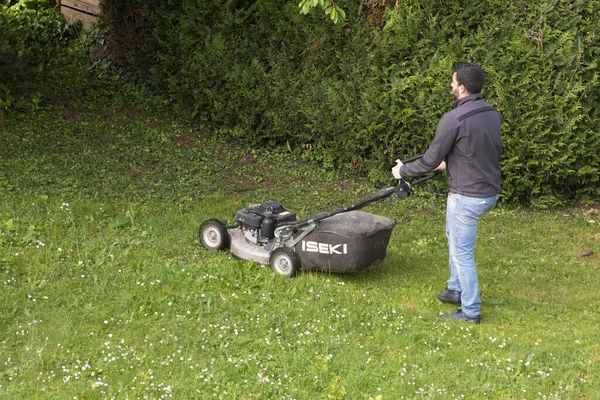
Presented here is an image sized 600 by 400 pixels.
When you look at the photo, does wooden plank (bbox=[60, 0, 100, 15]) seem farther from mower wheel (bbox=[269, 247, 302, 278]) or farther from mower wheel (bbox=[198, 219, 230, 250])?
mower wheel (bbox=[269, 247, 302, 278])

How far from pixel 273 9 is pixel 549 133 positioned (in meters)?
3.99

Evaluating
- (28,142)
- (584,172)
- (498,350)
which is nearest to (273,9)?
(28,142)

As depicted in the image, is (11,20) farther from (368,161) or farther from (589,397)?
(589,397)

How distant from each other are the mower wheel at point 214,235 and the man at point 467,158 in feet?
6.66

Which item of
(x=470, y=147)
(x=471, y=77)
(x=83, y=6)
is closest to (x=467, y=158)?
(x=470, y=147)

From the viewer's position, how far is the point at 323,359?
5375 millimetres

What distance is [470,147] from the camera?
5.83m

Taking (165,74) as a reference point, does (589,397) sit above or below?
below

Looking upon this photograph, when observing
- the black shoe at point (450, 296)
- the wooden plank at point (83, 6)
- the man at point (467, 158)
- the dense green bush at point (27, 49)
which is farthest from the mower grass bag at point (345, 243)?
the wooden plank at point (83, 6)

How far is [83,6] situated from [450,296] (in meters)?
9.90

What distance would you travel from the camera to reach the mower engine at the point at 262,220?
7.05 m

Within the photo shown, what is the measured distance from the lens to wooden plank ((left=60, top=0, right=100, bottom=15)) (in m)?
14.0

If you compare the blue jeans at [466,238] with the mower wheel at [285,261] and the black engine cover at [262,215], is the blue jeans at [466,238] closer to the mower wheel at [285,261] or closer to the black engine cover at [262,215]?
the mower wheel at [285,261]

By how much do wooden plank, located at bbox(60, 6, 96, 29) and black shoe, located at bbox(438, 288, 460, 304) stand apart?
9482mm
